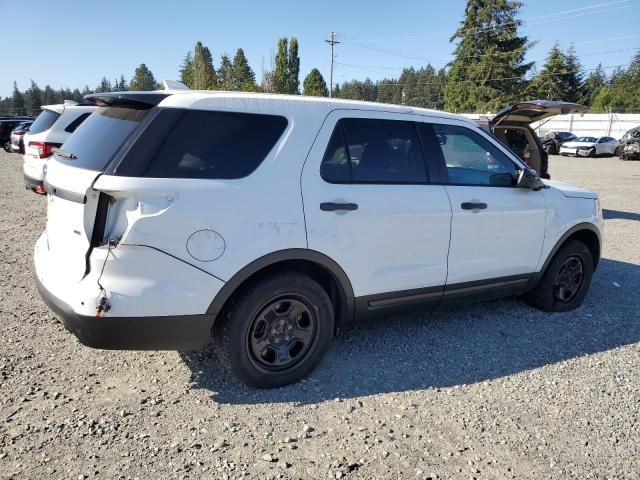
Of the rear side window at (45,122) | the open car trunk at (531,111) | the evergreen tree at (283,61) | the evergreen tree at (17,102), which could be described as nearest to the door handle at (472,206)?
the open car trunk at (531,111)

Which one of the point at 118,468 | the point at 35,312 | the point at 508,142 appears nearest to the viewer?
the point at 118,468

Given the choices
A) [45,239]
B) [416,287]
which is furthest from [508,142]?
[45,239]

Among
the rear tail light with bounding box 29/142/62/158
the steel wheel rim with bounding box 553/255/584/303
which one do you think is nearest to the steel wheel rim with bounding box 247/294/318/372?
the steel wheel rim with bounding box 553/255/584/303

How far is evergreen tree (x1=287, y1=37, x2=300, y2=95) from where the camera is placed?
62281 millimetres

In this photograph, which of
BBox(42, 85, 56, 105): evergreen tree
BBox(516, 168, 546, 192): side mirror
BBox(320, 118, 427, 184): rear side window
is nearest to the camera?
BBox(320, 118, 427, 184): rear side window

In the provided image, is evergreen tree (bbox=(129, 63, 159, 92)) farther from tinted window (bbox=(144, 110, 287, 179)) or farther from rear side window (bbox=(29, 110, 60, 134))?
tinted window (bbox=(144, 110, 287, 179))

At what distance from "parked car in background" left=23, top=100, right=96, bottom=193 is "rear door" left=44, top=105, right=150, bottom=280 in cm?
590

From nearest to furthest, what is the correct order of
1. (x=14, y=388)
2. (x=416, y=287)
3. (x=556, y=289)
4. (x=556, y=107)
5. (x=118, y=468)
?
(x=118, y=468), (x=14, y=388), (x=416, y=287), (x=556, y=289), (x=556, y=107)

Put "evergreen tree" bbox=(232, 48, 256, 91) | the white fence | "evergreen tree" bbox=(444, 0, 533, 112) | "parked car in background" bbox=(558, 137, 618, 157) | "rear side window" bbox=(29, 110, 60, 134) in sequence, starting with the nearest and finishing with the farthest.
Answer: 1. "rear side window" bbox=(29, 110, 60, 134)
2. "parked car in background" bbox=(558, 137, 618, 157)
3. the white fence
4. "evergreen tree" bbox=(444, 0, 533, 112)
5. "evergreen tree" bbox=(232, 48, 256, 91)

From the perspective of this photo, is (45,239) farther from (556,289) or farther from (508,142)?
(508,142)

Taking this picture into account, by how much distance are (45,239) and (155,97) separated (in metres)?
1.34

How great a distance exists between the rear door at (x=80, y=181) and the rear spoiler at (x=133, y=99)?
3 centimetres

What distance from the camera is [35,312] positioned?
4371mm

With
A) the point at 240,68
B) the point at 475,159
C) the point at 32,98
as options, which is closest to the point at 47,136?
the point at 475,159
